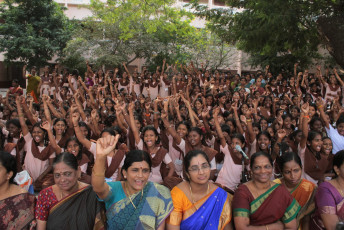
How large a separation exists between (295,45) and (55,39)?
34.6 ft

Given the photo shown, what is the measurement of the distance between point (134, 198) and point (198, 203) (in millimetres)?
519

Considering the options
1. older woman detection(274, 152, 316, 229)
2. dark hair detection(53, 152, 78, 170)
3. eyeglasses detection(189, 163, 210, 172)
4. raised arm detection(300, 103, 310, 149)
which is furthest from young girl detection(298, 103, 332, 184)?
dark hair detection(53, 152, 78, 170)

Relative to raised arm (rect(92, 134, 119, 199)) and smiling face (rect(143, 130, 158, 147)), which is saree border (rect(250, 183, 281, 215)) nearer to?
raised arm (rect(92, 134, 119, 199))

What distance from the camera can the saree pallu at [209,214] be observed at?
7.64ft

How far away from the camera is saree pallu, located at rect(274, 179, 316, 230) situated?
8.32 feet

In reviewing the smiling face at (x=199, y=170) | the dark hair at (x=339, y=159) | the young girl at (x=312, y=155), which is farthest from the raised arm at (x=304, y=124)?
the smiling face at (x=199, y=170)

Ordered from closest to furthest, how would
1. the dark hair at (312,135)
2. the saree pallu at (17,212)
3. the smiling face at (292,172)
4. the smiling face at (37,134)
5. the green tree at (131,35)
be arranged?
the saree pallu at (17,212), the smiling face at (292,172), the dark hair at (312,135), the smiling face at (37,134), the green tree at (131,35)

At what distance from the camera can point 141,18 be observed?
41.8ft

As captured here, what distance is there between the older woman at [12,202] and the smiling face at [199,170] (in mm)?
1206

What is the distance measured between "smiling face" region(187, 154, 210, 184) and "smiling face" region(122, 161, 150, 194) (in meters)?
0.37

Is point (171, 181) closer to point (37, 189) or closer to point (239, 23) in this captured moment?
point (37, 189)

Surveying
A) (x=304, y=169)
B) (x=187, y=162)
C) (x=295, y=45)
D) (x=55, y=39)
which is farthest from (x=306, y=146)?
(x=55, y=39)

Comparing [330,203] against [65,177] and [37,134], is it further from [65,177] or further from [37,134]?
[37,134]

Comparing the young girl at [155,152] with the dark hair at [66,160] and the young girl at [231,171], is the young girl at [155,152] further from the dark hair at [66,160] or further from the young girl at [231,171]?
the dark hair at [66,160]
